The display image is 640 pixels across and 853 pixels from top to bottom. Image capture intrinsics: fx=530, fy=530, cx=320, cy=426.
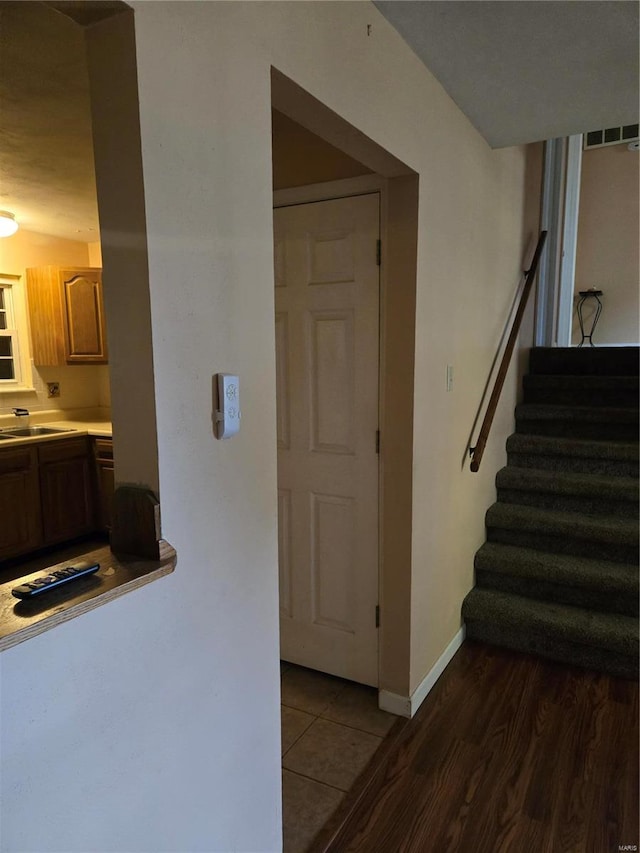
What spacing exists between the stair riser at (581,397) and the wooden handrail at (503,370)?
0.70 m

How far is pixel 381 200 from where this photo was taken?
203cm

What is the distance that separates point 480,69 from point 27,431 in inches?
150

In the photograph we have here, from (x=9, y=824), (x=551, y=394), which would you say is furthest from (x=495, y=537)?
(x=9, y=824)

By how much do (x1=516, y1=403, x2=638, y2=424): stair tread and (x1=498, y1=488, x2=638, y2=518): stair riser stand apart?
1.95 feet

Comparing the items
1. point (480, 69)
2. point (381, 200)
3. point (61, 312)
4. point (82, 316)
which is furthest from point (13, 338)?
point (480, 69)

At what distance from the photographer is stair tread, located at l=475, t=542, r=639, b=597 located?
2.62 metres

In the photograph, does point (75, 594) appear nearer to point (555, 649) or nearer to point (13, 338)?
point (555, 649)

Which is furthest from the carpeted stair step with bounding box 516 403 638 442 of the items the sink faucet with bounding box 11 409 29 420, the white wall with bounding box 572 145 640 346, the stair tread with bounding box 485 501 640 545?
the sink faucet with bounding box 11 409 29 420

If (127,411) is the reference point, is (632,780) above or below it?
below

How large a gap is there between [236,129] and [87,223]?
10.8 ft

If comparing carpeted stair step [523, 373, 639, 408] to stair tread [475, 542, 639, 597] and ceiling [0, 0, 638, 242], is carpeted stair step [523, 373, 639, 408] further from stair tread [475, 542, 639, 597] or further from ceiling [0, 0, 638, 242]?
ceiling [0, 0, 638, 242]

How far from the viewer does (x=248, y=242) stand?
3.63ft

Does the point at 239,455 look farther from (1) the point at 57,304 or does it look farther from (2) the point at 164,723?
(1) the point at 57,304

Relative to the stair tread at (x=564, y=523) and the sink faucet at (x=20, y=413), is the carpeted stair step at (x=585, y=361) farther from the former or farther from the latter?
the sink faucet at (x=20, y=413)
